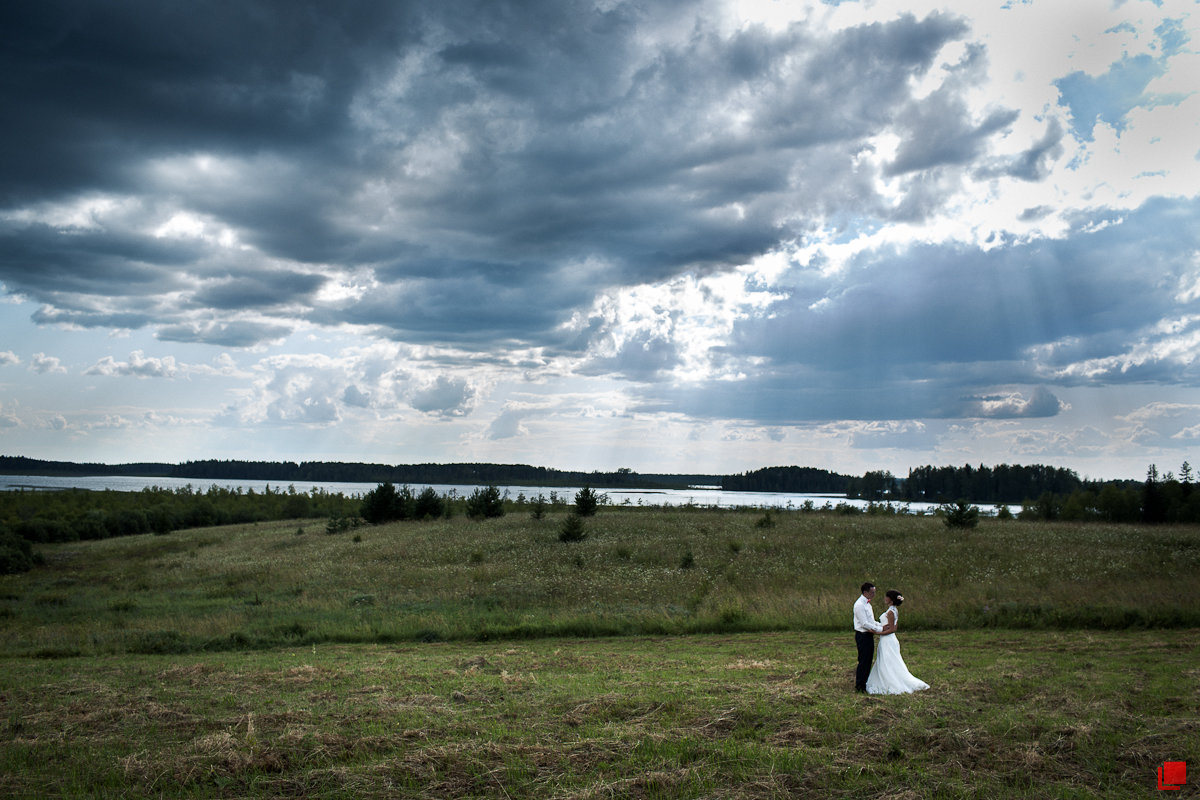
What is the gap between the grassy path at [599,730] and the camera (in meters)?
7.68

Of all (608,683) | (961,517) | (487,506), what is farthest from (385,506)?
(608,683)

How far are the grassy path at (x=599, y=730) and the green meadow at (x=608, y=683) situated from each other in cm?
5

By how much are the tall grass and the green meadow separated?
0.62 ft

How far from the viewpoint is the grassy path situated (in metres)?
7.68

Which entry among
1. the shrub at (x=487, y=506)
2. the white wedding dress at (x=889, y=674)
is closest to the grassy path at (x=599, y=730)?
the white wedding dress at (x=889, y=674)

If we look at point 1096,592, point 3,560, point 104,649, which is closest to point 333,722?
point 104,649

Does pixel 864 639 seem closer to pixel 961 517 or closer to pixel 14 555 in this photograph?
pixel 961 517

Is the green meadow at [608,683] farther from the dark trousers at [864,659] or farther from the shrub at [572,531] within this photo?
the shrub at [572,531]

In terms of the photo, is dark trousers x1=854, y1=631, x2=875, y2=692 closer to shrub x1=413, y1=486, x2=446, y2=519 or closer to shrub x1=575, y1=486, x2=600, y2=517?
shrub x1=575, y1=486, x2=600, y2=517

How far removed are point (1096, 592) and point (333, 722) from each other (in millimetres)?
24324

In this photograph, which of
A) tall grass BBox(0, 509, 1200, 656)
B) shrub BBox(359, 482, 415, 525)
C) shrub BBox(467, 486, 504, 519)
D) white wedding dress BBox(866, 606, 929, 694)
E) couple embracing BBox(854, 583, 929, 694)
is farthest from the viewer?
shrub BBox(359, 482, 415, 525)

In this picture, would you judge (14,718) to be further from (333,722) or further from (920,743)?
(920,743)

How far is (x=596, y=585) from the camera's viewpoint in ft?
91.7

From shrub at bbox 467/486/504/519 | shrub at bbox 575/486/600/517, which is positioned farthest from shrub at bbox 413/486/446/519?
shrub at bbox 575/486/600/517
